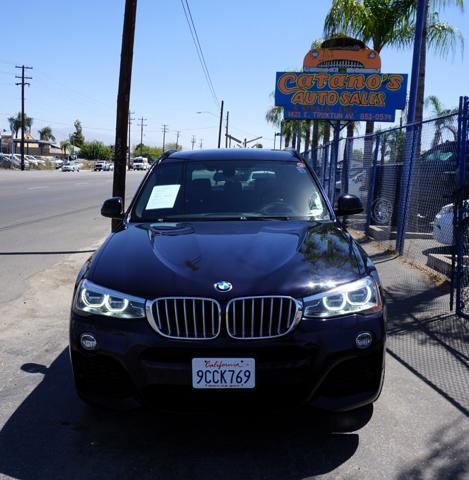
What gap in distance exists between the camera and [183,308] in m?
2.96

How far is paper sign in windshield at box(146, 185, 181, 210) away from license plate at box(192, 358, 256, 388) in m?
2.00

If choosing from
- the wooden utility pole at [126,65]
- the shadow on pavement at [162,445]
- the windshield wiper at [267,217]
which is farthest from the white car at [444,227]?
the shadow on pavement at [162,445]

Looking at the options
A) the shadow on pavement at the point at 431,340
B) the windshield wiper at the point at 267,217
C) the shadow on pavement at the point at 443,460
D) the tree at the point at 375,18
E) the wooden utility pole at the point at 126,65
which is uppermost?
the tree at the point at 375,18

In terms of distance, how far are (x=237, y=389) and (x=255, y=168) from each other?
2.49 m

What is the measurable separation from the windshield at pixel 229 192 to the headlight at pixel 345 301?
4.45ft

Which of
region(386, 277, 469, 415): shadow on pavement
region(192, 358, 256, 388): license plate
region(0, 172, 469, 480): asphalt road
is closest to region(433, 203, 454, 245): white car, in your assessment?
region(386, 277, 469, 415): shadow on pavement

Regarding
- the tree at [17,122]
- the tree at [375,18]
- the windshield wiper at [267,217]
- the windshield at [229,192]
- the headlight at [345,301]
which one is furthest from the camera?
the tree at [17,122]

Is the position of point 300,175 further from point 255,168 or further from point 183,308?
point 183,308

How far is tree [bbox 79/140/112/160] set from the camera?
4833 inches

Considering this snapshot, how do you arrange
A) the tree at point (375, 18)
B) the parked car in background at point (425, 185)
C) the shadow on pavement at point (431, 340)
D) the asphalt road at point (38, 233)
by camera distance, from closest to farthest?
1. the shadow on pavement at point (431, 340)
2. the asphalt road at point (38, 233)
3. the parked car in background at point (425, 185)
4. the tree at point (375, 18)

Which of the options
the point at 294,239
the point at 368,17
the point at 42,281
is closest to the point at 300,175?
the point at 294,239

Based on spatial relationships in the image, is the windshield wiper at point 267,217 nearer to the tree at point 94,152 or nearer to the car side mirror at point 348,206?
the car side mirror at point 348,206

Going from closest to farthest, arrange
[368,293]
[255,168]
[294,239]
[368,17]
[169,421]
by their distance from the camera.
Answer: [368,293] < [169,421] < [294,239] < [255,168] < [368,17]

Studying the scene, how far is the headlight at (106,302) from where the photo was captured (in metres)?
3.02
